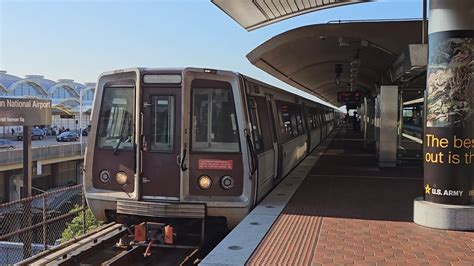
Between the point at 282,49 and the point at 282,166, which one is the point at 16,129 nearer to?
the point at 282,49

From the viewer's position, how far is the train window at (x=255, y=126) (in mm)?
7230

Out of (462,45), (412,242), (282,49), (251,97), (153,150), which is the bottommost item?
(412,242)

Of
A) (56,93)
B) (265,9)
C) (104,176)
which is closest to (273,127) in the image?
(104,176)

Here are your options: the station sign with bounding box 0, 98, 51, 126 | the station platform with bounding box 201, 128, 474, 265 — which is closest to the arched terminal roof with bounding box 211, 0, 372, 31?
the station platform with bounding box 201, 128, 474, 265

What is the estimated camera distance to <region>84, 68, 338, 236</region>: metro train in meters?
6.60

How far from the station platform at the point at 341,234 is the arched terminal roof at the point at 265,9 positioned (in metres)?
4.94

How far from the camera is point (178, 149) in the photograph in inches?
262

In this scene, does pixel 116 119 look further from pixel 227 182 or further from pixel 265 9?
pixel 265 9

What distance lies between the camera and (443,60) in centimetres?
596

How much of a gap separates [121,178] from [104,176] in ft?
0.99

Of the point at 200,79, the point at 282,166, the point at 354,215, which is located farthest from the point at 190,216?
the point at 282,166

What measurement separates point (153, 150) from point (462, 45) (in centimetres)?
427

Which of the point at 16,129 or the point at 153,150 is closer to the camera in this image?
the point at 153,150

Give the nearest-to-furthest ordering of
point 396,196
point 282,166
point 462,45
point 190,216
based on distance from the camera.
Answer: point 462,45
point 190,216
point 396,196
point 282,166
